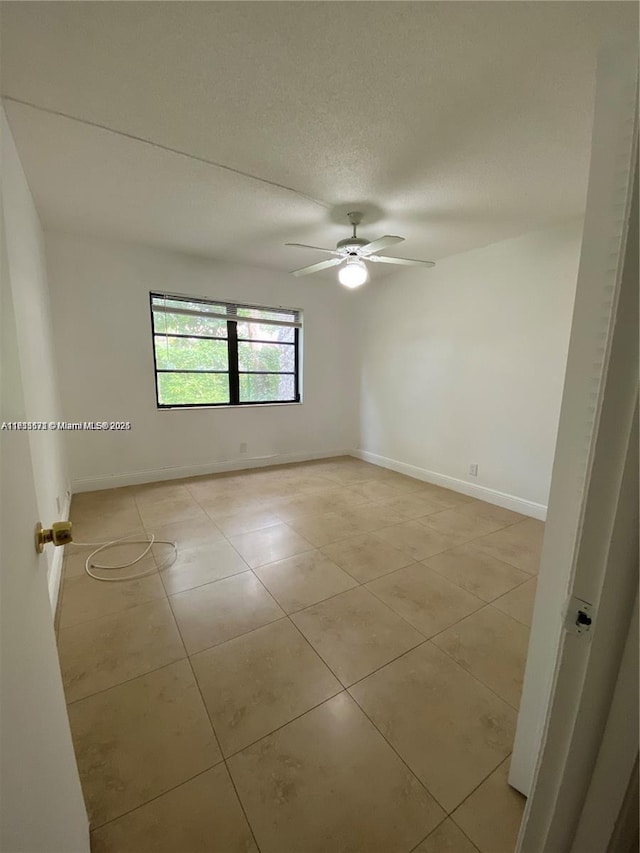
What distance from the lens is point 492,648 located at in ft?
5.25

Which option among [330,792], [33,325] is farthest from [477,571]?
[33,325]

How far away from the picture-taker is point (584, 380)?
2.73 feet

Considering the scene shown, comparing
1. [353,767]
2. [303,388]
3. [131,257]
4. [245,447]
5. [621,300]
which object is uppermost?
[131,257]

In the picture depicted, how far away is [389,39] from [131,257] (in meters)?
3.05

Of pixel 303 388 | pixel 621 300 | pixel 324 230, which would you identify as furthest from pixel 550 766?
pixel 303 388

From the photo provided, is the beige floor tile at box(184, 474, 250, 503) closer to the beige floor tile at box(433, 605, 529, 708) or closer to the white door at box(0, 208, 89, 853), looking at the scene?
the beige floor tile at box(433, 605, 529, 708)

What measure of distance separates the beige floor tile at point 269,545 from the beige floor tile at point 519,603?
1.23m

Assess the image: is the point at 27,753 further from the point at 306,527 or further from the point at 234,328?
the point at 234,328

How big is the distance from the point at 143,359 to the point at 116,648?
283cm

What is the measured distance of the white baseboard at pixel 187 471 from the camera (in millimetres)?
3490

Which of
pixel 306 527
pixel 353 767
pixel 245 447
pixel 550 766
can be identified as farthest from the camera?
pixel 245 447

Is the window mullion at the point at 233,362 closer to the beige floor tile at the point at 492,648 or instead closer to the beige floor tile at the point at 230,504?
the beige floor tile at the point at 230,504

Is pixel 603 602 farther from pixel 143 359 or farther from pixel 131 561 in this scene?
pixel 143 359

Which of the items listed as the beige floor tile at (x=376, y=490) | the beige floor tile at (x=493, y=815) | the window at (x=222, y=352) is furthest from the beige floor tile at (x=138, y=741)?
the window at (x=222, y=352)
